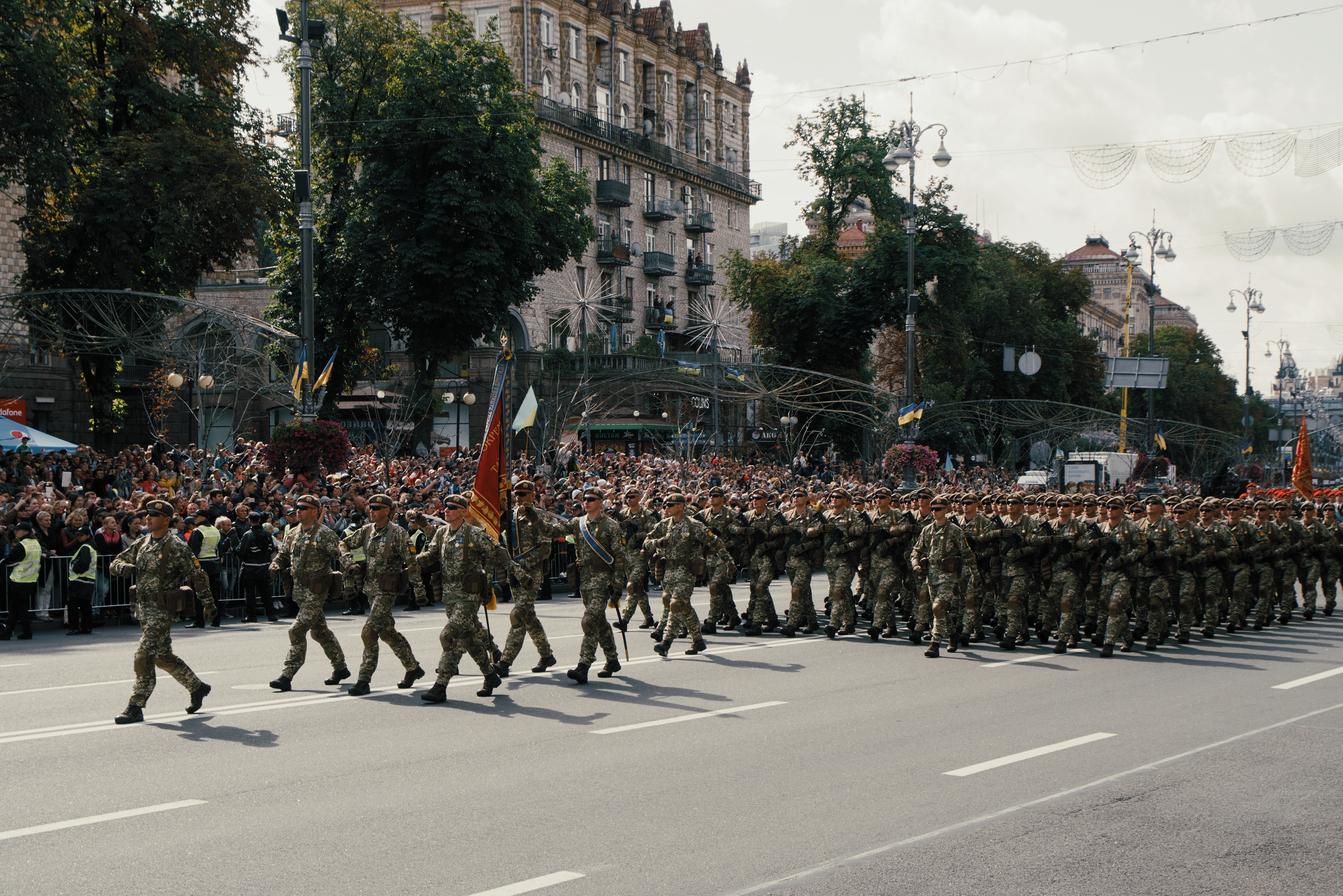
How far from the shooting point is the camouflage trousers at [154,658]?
31.9ft

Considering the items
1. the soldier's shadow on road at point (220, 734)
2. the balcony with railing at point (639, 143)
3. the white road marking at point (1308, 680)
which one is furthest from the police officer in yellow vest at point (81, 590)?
the balcony with railing at point (639, 143)

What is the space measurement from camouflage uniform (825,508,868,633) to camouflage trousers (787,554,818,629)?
0.83 feet

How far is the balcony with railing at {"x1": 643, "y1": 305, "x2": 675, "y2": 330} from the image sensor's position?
6372cm

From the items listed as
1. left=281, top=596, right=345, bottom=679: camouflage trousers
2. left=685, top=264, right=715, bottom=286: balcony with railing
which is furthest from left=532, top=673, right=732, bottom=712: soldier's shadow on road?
left=685, top=264, right=715, bottom=286: balcony with railing

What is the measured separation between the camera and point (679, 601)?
13234mm

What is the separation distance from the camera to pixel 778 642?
579 inches

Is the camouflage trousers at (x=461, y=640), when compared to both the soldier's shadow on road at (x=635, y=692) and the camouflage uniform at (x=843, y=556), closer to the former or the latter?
the soldier's shadow on road at (x=635, y=692)

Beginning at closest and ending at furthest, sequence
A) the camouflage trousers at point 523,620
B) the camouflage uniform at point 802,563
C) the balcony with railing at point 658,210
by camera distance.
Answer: the camouflage trousers at point 523,620 → the camouflage uniform at point 802,563 → the balcony with railing at point 658,210

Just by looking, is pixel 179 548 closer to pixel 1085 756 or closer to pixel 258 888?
pixel 258 888

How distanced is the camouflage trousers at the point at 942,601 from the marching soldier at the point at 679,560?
239 cm

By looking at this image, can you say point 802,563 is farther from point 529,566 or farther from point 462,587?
point 462,587

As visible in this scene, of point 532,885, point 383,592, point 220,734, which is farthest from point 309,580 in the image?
point 532,885

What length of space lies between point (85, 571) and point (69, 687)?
4.85 meters

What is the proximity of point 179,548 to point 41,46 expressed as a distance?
19.9 m
